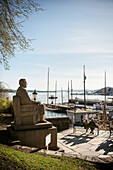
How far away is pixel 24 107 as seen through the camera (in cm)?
578

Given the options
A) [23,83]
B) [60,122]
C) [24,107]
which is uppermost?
[23,83]

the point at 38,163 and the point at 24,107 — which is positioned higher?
the point at 24,107

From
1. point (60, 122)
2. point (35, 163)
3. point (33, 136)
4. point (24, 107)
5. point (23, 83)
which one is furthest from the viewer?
point (60, 122)

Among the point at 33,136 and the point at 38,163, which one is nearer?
the point at 38,163

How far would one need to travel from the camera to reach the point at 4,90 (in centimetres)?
529

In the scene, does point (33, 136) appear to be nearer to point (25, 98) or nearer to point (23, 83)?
point (25, 98)

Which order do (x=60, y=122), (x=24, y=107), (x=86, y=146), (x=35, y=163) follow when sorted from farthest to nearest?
(x=60, y=122), (x=86, y=146), (x=24, y=107), (x=35, y=163)

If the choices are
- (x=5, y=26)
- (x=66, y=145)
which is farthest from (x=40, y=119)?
(x=5, y=26)

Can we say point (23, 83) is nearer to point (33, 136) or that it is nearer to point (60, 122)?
point (33, 136)

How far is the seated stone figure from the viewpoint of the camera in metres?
5.74

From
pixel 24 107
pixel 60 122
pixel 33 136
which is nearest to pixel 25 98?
pixel 24 107

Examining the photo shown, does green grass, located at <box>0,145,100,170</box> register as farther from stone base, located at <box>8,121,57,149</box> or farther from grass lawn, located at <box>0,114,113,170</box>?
stone base, located at <box>8,121,57,149</box>

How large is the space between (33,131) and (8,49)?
2.95 metres

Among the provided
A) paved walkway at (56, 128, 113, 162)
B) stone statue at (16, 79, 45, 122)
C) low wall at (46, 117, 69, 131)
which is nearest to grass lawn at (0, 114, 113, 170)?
paved walkway at (56, 128, 113, 162)
